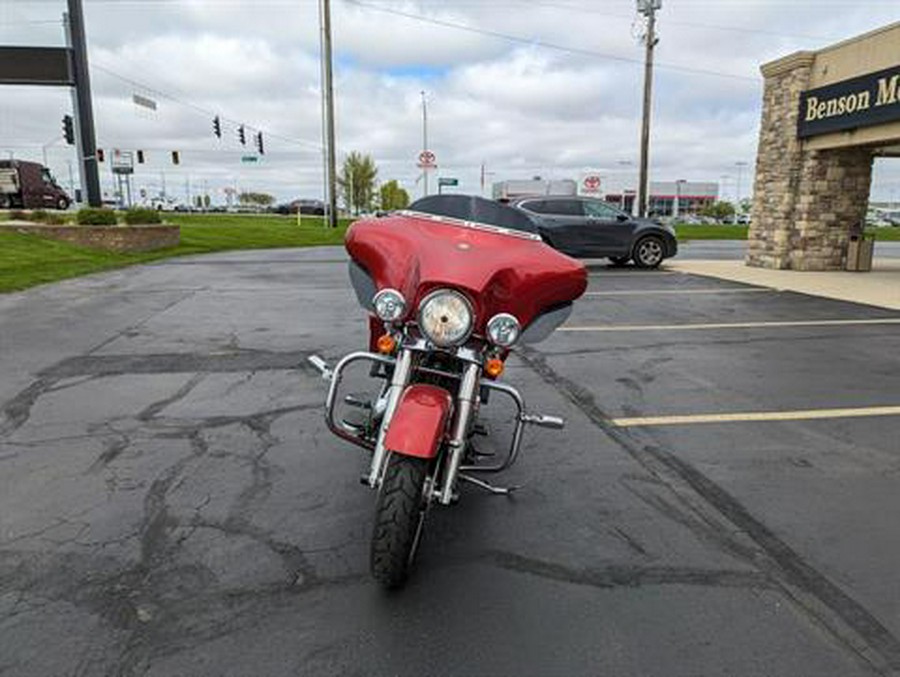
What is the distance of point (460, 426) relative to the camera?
299cm

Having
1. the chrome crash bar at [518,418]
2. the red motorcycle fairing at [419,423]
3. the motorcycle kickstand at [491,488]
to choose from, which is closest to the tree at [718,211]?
the motorcycle kickstand at [491,488]

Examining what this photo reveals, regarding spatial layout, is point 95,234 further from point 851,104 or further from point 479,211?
point 851,104

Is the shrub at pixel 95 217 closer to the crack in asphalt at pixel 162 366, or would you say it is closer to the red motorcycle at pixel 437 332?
the crack in asphalt at pixel 162 366

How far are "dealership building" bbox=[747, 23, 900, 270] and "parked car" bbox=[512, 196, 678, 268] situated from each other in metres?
2.56

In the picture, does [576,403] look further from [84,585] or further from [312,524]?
[84,585]

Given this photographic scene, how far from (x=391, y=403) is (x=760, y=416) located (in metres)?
3.49

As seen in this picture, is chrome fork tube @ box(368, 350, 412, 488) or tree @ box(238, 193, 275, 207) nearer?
chrome fork tube @ box(368, 350, 412, 488)

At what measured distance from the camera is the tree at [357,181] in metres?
63.7

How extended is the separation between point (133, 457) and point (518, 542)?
97.9 inches

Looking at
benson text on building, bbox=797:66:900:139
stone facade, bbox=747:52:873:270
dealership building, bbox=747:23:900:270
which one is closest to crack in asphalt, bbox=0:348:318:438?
benson text on building, bbox=797:66:900:139

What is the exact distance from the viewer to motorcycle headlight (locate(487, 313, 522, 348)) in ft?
10.1

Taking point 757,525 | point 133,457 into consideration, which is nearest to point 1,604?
point 133,457

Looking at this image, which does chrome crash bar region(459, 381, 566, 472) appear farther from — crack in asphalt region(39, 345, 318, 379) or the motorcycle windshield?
crack in asphalt region(39, 345, 318, 379)

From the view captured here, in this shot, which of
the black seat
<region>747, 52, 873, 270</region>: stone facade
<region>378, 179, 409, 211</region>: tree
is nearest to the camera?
the black seat
